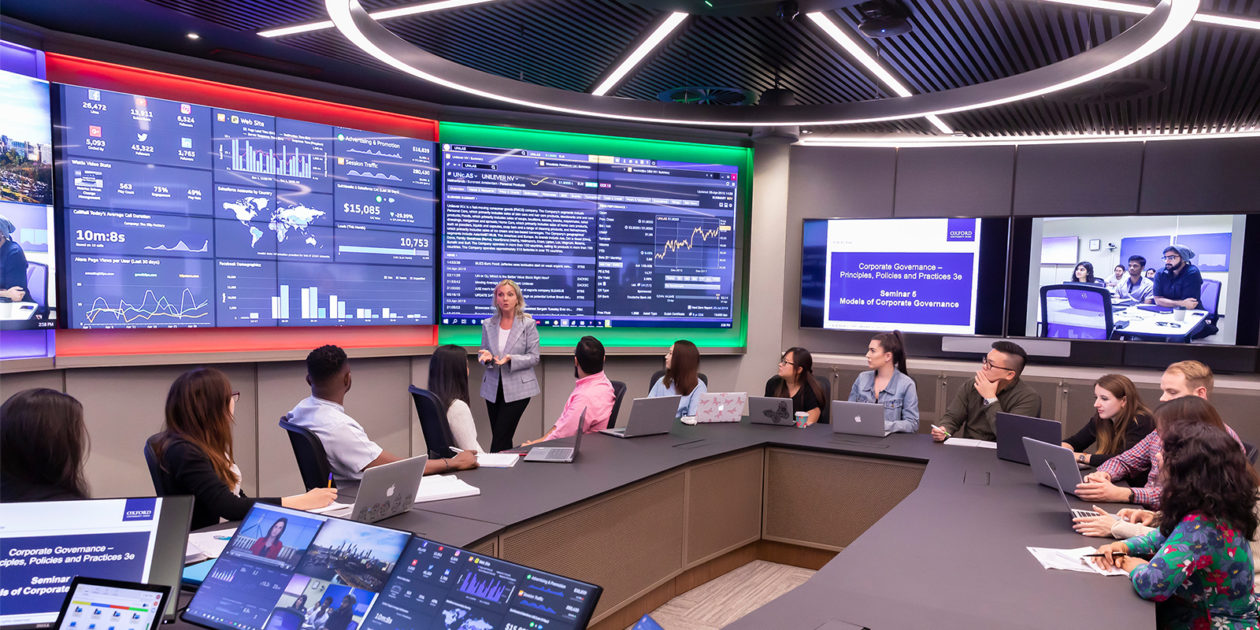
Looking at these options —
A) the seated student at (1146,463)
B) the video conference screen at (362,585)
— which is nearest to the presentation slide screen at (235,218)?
the video conference screen at (362,585)

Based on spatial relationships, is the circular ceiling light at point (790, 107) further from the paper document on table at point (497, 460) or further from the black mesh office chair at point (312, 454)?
the paper document on table at point (497, 460)

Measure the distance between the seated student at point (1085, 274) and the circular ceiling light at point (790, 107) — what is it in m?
2.51

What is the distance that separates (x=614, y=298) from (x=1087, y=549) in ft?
14.3

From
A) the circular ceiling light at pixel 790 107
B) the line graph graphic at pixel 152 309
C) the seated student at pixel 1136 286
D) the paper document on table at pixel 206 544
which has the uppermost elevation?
the circular ceiling light at pixel 790 107

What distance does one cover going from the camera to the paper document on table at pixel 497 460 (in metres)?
3.19

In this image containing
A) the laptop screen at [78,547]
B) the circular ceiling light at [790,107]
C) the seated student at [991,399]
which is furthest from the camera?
the seated student at [991,399]

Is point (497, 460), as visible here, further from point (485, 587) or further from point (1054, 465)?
point (1054, 465)

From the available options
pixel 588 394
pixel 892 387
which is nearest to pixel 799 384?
pixel 892 387

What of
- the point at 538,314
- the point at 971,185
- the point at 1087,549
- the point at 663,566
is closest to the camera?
the point at 1087,549

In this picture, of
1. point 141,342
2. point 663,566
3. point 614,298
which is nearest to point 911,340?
point 614,298

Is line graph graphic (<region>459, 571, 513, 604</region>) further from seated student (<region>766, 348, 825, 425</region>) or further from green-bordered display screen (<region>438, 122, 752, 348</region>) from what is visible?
A: green-bordered display screen (<region>438, 122, 752, 348</region>)

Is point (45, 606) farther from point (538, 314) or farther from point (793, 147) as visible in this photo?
point (793, 147)

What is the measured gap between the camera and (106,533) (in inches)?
62.4

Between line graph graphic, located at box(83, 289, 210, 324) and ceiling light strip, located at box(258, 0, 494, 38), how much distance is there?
178cm
